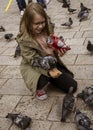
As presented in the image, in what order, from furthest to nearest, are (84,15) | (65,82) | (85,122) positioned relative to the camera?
(84,15) < (65,82) < (85,122)

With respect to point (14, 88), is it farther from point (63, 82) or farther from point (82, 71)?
point (82, 71)

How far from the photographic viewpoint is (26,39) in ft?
14.5

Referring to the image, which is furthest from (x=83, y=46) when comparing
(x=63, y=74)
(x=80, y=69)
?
(x=63, y=74)

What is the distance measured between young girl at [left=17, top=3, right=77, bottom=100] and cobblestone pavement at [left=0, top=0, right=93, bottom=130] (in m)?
0.22

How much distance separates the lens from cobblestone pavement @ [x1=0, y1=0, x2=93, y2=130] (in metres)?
4.22

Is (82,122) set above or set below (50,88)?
above

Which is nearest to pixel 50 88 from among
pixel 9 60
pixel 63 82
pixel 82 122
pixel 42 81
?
pixel 63 82

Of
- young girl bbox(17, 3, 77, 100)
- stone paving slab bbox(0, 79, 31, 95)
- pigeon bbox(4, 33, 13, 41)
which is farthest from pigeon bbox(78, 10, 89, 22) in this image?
young girl bbox(17, 3, 77, 100)

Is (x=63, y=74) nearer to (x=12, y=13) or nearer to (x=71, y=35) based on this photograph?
(x=71, y=35)

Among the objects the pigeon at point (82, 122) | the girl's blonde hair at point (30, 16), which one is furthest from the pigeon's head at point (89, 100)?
the girl's blonde hair at point (30, 16)

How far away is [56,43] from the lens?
4383 millimetres

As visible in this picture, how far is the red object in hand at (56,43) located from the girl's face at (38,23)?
229mm

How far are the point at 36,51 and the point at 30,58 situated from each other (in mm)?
199

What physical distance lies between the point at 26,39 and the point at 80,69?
1.51m
